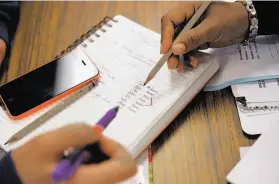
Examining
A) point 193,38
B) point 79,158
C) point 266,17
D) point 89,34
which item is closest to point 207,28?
point 193,38

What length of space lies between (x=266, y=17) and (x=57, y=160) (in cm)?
53

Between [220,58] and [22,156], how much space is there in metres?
0.44

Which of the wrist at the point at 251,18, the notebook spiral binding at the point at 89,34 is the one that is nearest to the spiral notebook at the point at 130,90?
the notebook spiral binding at the point at 89,34

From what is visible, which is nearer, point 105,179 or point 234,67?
point 105,179

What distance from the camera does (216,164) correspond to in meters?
0.62

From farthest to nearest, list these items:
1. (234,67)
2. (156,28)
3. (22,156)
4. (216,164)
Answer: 1. (156,28)
2. (234,67)
3. (216,164)
4. (22,156)

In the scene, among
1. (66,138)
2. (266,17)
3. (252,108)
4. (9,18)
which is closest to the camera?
(66,138)

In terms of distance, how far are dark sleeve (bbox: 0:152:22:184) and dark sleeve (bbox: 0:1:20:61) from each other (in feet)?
1.32

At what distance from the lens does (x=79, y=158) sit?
0.46 metres

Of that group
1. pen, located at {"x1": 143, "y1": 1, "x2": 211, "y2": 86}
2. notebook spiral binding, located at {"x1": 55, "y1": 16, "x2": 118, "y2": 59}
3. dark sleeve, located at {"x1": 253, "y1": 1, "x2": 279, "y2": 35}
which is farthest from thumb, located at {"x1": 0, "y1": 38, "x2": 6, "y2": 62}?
dark sleeve, located at {"x1": 253, "y1": 1, "x2": 279, "y2": 35}

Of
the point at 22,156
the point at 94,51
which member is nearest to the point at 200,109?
the point at 94,51

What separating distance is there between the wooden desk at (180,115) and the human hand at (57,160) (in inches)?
6.4

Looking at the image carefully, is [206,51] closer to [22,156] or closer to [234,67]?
[234,67]

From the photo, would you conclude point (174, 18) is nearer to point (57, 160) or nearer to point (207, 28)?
point (207, 28)
